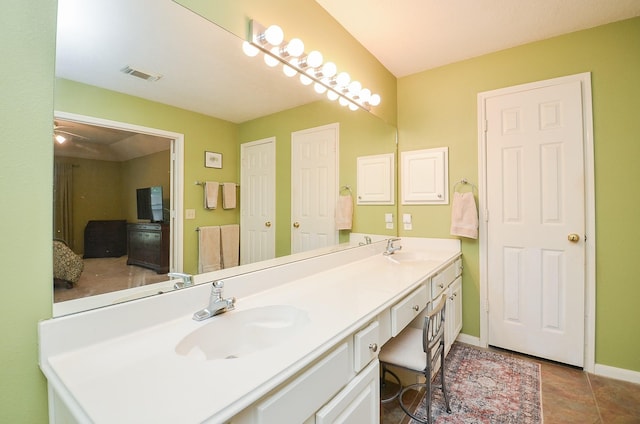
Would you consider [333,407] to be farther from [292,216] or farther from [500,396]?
[500,396]

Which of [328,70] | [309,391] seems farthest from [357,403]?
[328,70]

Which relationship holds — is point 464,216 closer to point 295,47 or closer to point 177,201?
point 295,47

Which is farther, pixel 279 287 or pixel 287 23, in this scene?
pixel 287 23

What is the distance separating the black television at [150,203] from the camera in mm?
1031

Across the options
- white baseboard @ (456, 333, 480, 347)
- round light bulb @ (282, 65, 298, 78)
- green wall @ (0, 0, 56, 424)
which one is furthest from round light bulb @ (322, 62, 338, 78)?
white baseboard @ (456, 333, 480, 347)

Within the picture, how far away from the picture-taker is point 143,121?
1.02 meters

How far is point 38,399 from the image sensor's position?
2.51 ft

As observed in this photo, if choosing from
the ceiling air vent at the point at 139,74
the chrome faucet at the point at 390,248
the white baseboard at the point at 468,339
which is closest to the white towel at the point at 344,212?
the chrome faucet at the point at 390,248

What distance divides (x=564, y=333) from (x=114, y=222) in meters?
2.79

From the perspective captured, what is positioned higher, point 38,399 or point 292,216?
point 292,216

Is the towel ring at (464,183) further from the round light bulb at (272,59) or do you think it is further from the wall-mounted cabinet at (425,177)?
the round light bulb at (272,59)

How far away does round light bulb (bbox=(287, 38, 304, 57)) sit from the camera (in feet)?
4.84

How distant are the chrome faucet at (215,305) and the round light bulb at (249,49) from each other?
41.5 inches

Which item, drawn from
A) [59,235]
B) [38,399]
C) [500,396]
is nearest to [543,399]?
[500,396]
